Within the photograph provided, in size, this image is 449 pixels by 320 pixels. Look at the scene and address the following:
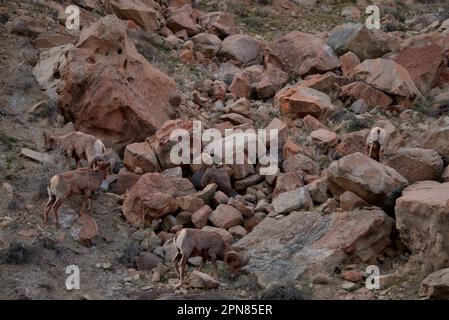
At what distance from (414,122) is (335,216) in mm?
6870

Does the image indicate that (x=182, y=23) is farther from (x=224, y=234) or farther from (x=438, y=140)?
(x=224, y=234)

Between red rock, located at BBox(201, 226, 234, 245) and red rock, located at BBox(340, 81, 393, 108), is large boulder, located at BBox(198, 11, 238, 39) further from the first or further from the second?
red rock, located at BBox(201, 226, 234, 245)

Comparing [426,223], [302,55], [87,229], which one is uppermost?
[426,223]

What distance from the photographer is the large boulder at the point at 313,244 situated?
1104 cm

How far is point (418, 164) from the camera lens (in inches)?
483

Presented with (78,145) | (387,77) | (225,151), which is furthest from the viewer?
(387,77)

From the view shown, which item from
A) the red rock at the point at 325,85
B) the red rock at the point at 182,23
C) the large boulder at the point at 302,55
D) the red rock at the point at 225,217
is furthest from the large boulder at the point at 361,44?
the red rock at the point at 225,217

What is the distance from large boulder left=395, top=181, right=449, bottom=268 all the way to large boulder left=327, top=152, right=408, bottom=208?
38cm

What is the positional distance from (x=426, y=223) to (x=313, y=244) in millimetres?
1833

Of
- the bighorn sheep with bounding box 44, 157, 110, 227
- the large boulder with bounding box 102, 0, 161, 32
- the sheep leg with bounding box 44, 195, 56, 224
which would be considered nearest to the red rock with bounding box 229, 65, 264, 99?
the large boulder with bounding box 102, 0, 161, 32

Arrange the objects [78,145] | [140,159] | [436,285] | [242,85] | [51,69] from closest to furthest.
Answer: [436,285], [78,145], [140,159], [51,69], [242,85]

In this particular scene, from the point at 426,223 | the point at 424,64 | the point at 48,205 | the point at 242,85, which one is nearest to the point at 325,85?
the point at 242,85

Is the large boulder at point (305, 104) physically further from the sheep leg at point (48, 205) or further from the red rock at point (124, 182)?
the sheep leg at point (48, 205)
